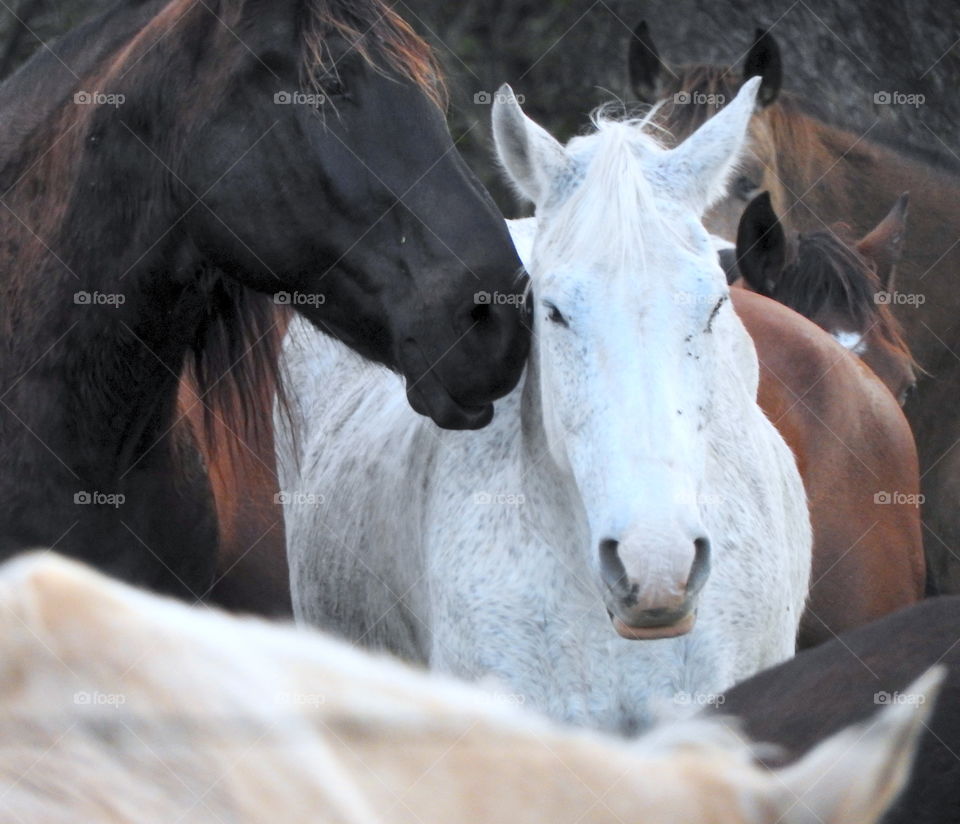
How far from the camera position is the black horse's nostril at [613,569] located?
2225 mm

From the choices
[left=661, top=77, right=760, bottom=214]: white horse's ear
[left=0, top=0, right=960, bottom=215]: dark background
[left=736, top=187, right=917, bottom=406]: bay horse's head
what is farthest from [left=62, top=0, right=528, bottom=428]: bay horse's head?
[left=0, top=0, right=960, bottom=215]: dark background

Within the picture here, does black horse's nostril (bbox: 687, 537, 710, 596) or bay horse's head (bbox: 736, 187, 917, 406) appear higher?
bay horse's head (bbox: 736, 187, 917, 406)

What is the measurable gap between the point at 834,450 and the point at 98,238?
95.2 inches

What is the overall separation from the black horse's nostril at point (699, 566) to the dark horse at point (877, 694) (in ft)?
0.95

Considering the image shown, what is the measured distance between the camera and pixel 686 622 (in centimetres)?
226

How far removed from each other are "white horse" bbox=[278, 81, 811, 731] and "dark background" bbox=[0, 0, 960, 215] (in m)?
4.52

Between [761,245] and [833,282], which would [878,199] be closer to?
[833,282]

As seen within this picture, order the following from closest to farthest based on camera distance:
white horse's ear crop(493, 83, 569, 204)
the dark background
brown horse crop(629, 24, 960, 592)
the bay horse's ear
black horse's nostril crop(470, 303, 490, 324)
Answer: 1. black horse's nostril crop(470, 303, 490, 324)
2. white horse's ear crop(493, 83, 569, 204)
3. the bay horse's ear
4. brown horse crop(629, 24, 960, 592)
5. the dark background

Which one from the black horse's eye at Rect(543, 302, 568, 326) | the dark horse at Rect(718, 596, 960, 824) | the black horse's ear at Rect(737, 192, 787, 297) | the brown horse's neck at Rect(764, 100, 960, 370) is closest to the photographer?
the dark horse at Rect(718, 596, 960, 824)

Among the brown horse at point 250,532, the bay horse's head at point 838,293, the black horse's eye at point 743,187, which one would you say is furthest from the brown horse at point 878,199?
the brown horse at point 250,532

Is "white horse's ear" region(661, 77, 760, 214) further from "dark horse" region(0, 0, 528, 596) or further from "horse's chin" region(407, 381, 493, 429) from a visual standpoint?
"horse's chin" region(407, 381, 493, 429)

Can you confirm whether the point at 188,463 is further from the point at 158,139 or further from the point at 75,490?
the point at 158,139

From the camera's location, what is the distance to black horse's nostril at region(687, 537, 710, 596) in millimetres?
2230

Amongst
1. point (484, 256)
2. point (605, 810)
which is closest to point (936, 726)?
point (605, 810)
